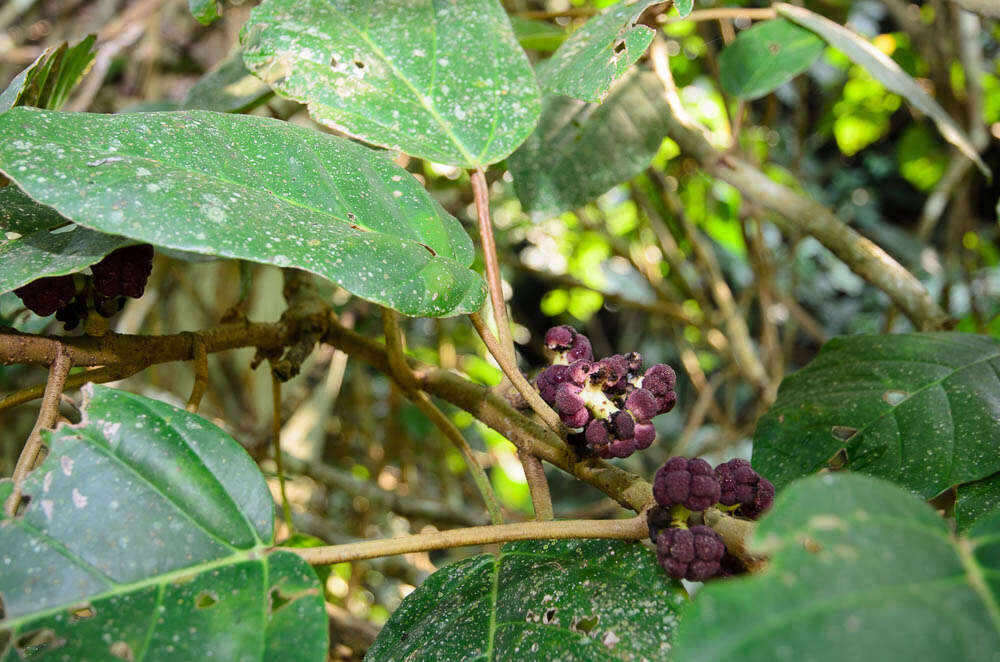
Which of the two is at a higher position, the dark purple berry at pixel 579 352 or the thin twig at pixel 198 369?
the dark purple berry at pixel 579 352

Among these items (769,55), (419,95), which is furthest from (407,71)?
(769,55)

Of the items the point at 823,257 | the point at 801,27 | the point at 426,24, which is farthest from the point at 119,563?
the point at 823,257

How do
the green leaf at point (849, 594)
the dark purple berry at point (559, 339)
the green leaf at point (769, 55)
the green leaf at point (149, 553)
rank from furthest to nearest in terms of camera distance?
the green leaf at point (769, 55) → the dark purple berry at point (559, 339) → the green leaf at point (149, 553) → the green leaf at point (849, 594)

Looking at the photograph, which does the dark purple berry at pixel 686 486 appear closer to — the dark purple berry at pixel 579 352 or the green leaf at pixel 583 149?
the dark purple berry at pixel 579 352

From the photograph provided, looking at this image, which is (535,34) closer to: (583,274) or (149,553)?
(149,553)

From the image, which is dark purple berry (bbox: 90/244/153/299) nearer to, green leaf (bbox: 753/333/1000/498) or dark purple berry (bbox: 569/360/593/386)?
dark purple berry (bbox: 569/360/593/386)

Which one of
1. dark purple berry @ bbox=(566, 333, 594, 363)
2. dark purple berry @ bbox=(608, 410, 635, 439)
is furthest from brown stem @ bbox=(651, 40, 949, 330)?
dark purple berry @ bbox=(608, 410, 635, 439)

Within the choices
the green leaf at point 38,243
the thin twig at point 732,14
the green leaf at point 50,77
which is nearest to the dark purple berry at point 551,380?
the green leaf at point 38,243
